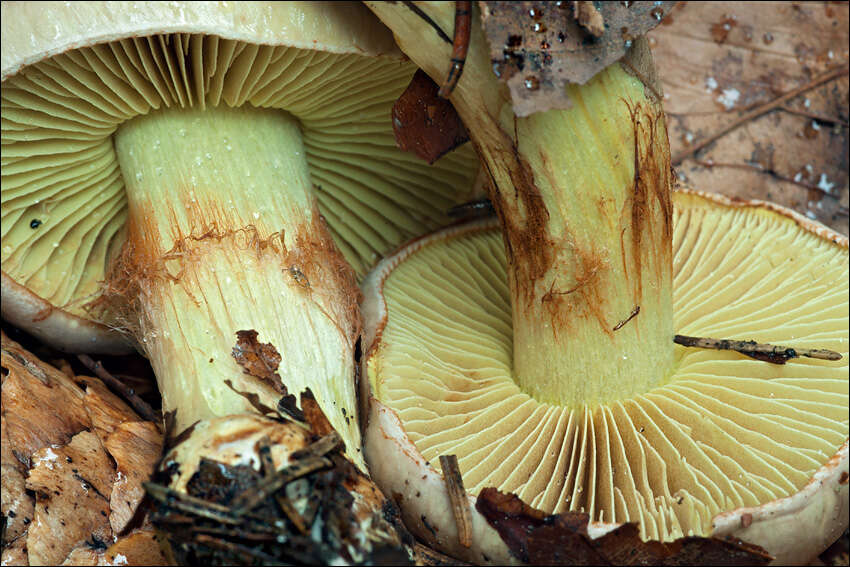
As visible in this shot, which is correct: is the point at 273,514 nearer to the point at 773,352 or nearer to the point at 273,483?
the point at 273,483

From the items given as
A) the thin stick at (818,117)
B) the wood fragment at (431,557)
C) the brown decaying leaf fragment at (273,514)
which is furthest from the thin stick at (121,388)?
the thin stick at (818,117)

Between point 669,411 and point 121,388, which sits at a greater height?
point 669,411

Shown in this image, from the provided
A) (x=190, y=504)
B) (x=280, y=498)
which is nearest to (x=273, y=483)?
(x=280, y=498)

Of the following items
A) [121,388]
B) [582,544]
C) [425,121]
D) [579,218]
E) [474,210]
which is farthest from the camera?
[474,210]

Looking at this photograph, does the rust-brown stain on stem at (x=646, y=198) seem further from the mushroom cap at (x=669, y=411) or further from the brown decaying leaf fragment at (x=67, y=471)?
the brown decaying leaf fragment at (x=67, y=471)

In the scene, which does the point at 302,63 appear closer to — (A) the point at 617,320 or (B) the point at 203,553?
(A) the point at 617,320

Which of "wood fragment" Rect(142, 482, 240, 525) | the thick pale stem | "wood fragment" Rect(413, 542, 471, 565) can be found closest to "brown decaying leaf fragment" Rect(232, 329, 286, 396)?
the thick pale stem

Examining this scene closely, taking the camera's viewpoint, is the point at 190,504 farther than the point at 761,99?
No
